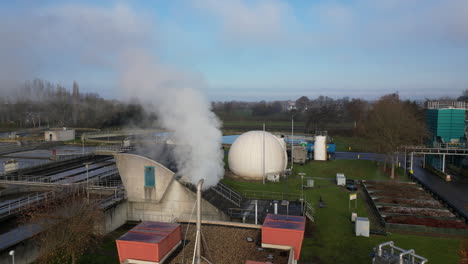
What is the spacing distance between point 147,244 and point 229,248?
3.66 metres

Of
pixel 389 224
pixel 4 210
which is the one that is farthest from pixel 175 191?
pixel 389 224

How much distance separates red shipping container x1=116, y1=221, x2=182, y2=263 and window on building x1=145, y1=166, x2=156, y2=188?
8.64 m

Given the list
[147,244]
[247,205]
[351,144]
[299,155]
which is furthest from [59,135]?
[147,244]

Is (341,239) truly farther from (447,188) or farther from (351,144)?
(351,144)

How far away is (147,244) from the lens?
12414 millimetres

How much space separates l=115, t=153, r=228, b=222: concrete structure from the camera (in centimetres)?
2216

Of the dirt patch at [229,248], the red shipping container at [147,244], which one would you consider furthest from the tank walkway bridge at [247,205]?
the red shipping container at [147,244]

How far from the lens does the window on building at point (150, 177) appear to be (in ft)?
73.1

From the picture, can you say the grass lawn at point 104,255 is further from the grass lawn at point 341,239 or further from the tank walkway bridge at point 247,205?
the grass lawn at point 341,239

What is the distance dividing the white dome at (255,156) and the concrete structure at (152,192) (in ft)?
41.7

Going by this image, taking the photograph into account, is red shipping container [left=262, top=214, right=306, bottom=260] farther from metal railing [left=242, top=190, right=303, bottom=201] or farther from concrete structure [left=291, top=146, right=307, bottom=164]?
concrete structure [left=291, top=146, right=307, bottom=164]

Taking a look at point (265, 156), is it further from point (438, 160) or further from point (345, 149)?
point (345, 149)

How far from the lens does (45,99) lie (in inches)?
3462

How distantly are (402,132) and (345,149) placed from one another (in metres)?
18.0
